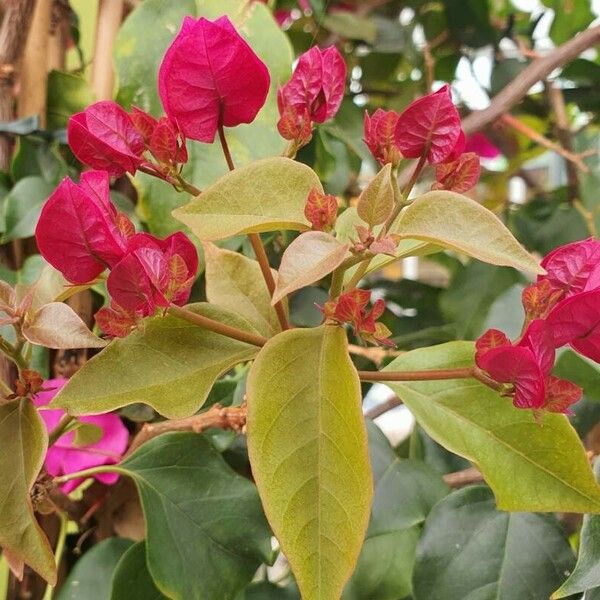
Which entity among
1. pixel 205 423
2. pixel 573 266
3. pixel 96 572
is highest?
pixel 573 266

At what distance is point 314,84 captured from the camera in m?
0.30

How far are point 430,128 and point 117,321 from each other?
0.42 ft

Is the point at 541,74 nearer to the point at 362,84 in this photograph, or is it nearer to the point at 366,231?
the point at 362,84

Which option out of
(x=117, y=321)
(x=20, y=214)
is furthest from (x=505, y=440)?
(x=20, y=214)

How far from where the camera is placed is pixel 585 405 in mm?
459

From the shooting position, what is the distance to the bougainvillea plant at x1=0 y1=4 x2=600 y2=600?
0.25 metres

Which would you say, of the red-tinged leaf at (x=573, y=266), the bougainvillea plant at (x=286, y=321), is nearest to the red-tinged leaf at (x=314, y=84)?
the bougainvillea plant at (x=286, y=321)

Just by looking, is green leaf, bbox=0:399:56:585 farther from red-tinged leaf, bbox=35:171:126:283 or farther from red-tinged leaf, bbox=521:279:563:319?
red-tinged leaf, bbox=521:279:563:319

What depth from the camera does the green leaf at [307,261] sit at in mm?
223

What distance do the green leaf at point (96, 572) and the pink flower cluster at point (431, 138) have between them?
10.6 inches

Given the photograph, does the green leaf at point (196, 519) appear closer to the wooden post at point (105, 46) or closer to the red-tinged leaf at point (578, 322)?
the red-tinged leaf at point (578, 322)

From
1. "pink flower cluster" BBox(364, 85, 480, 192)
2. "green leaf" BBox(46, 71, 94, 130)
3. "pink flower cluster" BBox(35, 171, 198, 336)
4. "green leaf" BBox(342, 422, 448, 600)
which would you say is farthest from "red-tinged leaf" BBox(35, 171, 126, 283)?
"green leaf" BBox(46, 71, 94, 130)

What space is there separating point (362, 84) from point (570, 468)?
565 millimetres

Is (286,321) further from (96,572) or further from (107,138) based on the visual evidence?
(96,572)
